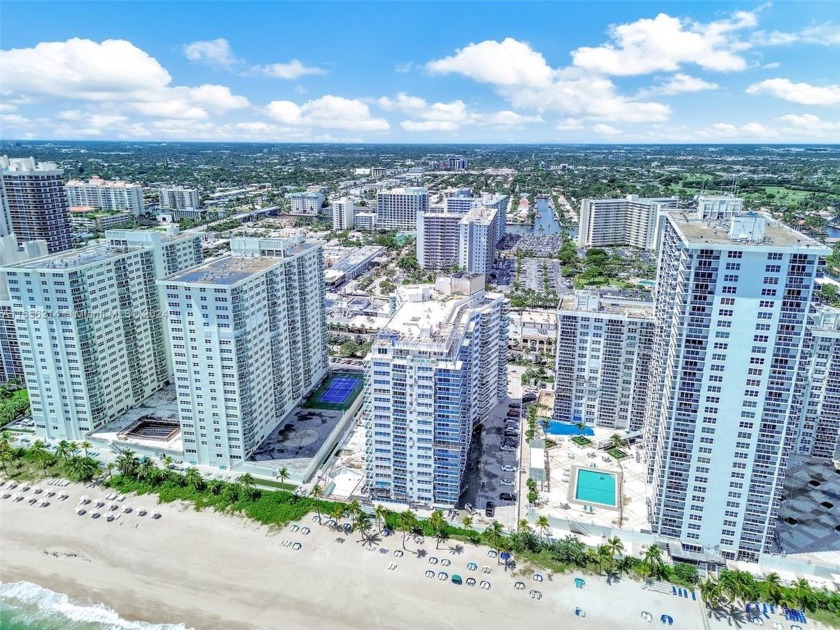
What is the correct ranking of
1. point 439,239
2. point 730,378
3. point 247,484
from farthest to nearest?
point 439,239
point 247,484
point 730,378

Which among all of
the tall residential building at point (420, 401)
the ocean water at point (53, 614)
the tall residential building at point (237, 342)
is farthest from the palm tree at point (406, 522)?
the tall residential building at point (237, 342)

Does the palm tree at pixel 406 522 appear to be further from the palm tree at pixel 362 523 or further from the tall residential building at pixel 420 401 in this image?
the tall residential building at pixel 420 401

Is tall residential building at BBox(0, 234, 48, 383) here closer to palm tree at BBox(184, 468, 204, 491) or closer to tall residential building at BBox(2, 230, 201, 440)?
tall residential building at BBox(2, 230, 201, 440)

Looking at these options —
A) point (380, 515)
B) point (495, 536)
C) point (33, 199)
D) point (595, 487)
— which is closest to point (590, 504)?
→ point (595, 487)

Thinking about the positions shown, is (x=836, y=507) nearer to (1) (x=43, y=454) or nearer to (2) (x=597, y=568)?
(2) (x=597, y=568)

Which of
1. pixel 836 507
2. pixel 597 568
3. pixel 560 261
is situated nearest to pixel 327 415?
pixel 597 568

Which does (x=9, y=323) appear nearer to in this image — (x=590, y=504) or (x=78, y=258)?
(x=78, y=258)

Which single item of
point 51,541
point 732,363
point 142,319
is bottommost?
point 51,541
